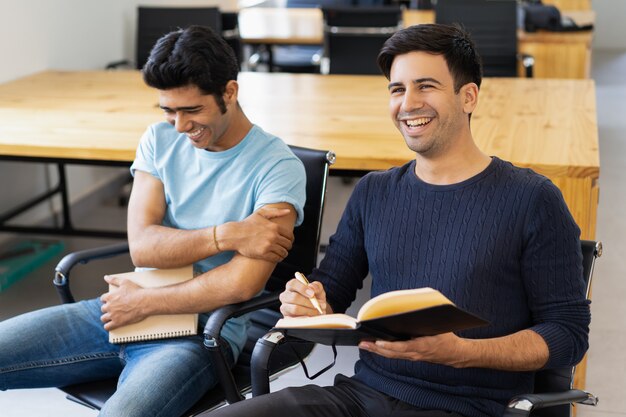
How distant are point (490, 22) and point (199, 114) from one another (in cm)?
332

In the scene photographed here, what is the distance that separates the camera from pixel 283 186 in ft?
6.43

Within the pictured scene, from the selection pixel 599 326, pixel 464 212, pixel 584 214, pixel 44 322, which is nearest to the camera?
pixel 464 212

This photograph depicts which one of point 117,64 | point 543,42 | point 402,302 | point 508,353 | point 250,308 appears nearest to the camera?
point 402,302

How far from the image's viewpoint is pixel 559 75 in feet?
17.2

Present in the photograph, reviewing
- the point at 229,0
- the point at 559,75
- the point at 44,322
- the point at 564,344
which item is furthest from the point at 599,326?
the point at 229,0

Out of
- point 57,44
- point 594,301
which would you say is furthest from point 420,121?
point 57,44

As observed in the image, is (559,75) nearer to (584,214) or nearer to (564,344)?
(584,214)

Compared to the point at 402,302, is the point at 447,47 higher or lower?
higher

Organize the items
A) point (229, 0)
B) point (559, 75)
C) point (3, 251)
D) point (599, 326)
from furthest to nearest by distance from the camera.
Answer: point (229, 0) < point (559, 75) < point (3, 251) < point (599, 326)

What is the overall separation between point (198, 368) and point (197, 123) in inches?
21.9

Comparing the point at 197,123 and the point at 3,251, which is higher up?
the point at 197,123

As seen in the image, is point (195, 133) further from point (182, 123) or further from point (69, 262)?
point (69, 262)

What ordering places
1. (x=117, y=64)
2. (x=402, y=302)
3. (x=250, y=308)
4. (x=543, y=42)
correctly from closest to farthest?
(x=402, y=302) → (x=250, y=308) → (x=117, y=64) → (x=543, y=42)

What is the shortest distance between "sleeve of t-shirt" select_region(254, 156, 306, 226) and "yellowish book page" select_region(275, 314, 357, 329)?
18.7 inches
